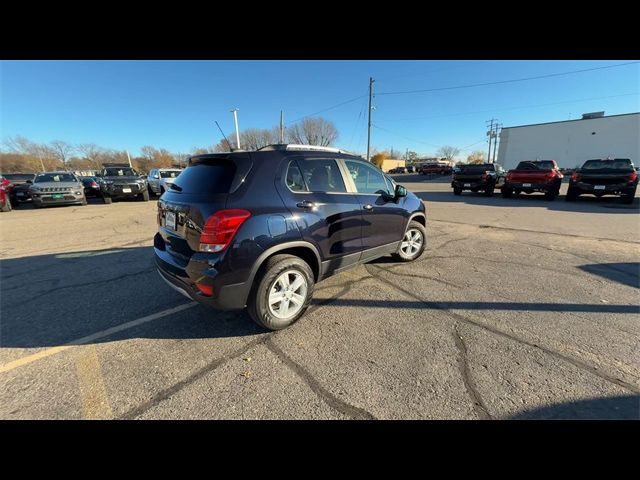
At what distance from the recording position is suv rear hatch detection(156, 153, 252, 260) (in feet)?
8.32

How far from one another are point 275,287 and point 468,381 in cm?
186

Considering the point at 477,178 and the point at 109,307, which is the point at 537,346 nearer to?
the point at 109,307

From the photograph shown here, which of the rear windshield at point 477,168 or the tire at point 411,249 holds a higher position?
the rear windshield at point 477,168

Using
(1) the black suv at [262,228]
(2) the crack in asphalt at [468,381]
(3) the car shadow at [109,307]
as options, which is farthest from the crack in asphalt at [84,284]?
(2) the crack in asphalt at [468,381]

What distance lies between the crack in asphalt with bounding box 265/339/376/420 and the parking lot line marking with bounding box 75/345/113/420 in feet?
4.16

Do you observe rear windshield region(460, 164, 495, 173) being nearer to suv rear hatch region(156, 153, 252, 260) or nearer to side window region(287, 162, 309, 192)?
side window region(287, 162, 309, 192)

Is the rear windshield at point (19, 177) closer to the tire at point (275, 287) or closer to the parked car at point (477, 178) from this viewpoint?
the tire at point (275, 287)

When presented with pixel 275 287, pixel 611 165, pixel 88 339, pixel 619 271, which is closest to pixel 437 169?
pixel 611 165

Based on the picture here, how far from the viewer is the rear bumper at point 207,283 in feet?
8.24

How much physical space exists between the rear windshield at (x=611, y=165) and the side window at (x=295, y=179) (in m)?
15.9

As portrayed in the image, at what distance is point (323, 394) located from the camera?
211 cm

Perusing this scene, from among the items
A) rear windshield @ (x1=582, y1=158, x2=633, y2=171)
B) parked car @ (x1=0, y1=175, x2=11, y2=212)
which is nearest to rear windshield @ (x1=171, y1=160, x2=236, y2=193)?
parked car @ (x1=0, y1=175, x2=11, y2=212)
